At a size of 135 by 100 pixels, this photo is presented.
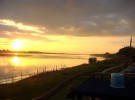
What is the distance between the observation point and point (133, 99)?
→ 515 cm

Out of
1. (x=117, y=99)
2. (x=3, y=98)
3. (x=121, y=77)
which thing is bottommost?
(x=3, y=98)

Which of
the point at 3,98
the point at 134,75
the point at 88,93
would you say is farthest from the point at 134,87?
the point at 3,98

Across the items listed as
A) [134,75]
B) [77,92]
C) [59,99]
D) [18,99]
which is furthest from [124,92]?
[18,99]

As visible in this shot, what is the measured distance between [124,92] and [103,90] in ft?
1.76

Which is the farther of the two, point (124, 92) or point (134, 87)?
point (134, 87)

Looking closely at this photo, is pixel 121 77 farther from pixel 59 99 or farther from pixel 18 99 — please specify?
pixel 18 99

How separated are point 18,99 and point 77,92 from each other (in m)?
12.9

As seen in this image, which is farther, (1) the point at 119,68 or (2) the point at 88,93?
(1) the point at 119,68

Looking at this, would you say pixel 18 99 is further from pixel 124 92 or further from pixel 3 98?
pixel 124 92

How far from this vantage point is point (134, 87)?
242 inches

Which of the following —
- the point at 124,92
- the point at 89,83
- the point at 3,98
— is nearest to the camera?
the point at 124,92

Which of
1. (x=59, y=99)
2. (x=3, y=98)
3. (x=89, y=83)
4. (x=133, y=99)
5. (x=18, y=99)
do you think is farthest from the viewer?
(x=3, y=98)

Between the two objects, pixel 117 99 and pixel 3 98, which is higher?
pixel 117 99

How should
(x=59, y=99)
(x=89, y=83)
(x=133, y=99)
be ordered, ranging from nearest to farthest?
(x=133, y=99)
(x=89, y=83)
(x=59, y=99)
